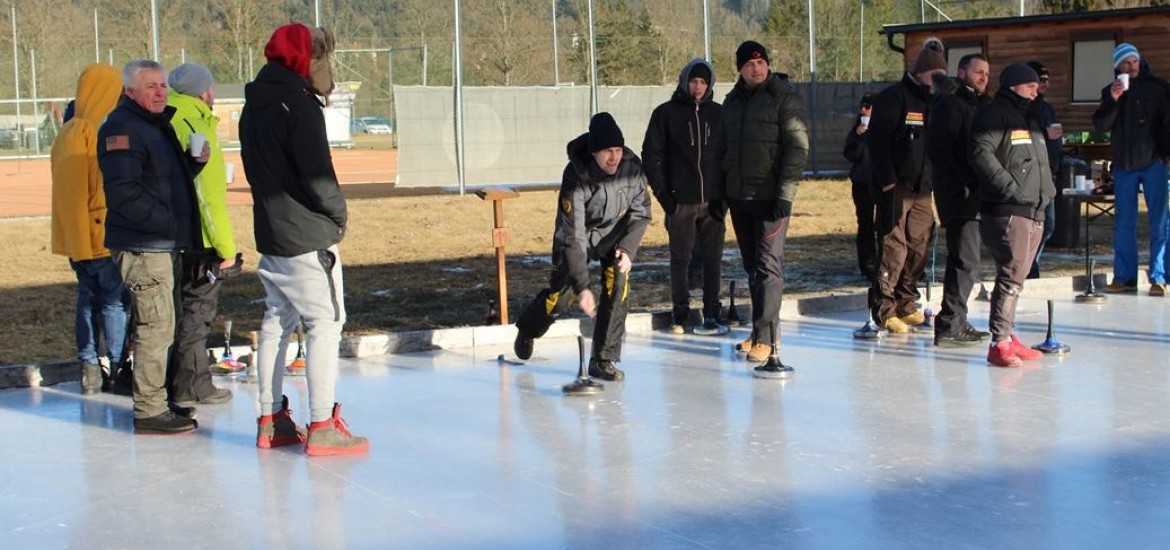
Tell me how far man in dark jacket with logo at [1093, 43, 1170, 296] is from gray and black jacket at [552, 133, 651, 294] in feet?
17.3

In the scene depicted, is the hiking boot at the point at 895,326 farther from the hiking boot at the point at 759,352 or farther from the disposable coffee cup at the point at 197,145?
the disposable coffee cup at the point at 197,145

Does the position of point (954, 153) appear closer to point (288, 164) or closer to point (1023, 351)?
point (1023, 351)

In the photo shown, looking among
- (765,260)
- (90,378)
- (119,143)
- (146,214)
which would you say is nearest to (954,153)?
(765,260)

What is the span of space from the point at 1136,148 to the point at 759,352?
15.1 ft

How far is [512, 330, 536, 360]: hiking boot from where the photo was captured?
9156 millimetres

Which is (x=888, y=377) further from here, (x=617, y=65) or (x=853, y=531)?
(x=617, y=65)

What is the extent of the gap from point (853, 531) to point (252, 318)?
23.6 feet

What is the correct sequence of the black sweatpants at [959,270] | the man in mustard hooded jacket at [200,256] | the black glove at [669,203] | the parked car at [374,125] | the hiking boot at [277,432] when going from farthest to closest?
the parked car at [374,125] → the black glove at [669,203] → the black sweatpants at [959,270] → the man in mustard hooded jacket at [200,256] → the hiking boot at [277,432]

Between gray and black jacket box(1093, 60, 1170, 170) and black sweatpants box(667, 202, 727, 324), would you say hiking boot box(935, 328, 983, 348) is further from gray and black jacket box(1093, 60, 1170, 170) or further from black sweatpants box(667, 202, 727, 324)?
gray and black jacket box(1093, 60, 1170, 170)

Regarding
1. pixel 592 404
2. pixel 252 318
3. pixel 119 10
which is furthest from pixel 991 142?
pixel 119 10

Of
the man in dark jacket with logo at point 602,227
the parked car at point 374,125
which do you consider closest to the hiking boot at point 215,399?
the man in dark jacket with logo at point 602,227

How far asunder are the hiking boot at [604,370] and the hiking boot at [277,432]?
7.16ft

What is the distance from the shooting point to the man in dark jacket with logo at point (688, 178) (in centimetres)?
1041

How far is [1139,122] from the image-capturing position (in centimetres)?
1180
